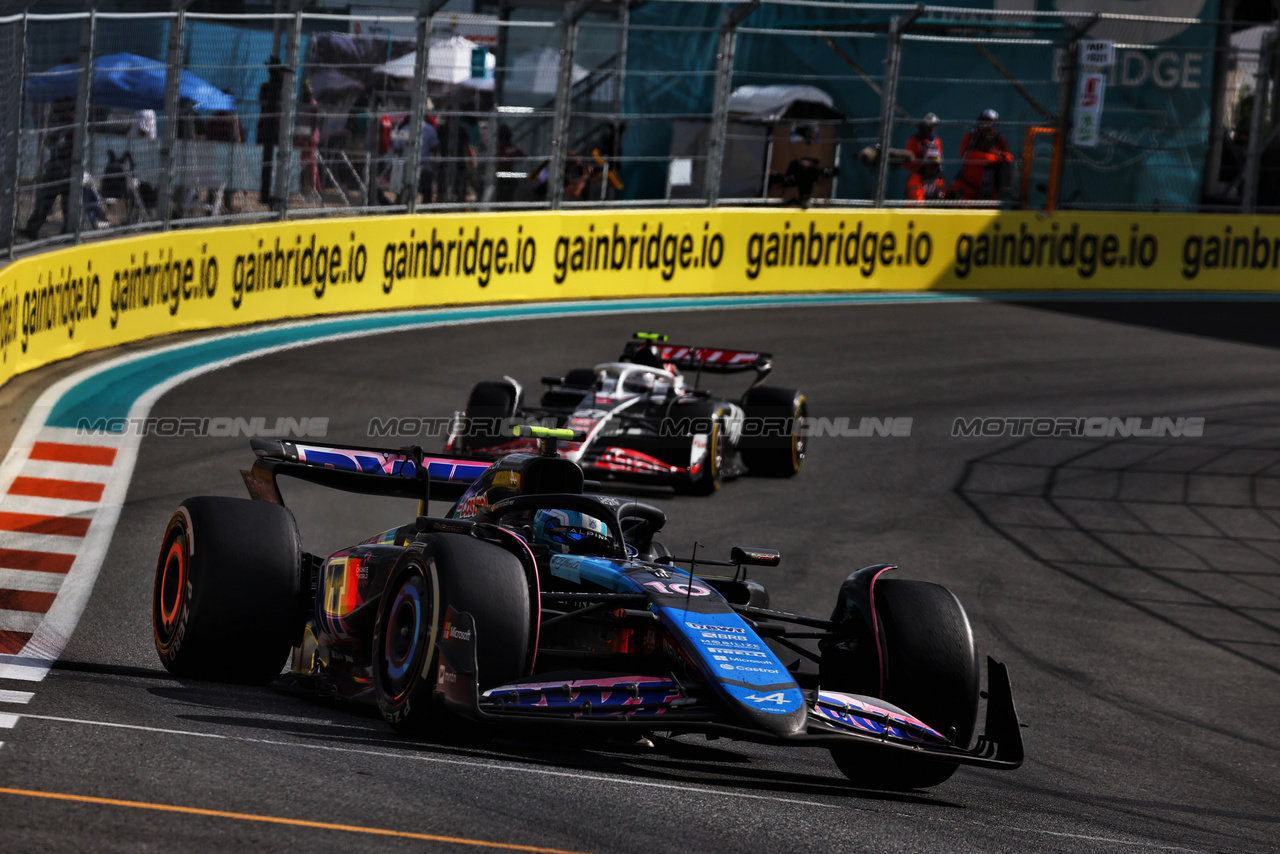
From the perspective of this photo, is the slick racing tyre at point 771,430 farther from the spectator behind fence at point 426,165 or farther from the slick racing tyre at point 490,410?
the spectator behind fence at point 426,165

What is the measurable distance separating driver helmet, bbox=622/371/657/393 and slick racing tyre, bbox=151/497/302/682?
217 inches

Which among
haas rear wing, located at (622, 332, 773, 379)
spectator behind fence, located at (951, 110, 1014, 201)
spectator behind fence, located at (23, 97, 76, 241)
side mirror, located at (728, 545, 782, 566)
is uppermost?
spectator behind fence, located at (951, 110, 1014, 201)

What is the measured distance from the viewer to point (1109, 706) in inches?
320

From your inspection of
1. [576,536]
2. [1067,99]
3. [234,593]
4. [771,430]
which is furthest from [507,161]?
[576,536]

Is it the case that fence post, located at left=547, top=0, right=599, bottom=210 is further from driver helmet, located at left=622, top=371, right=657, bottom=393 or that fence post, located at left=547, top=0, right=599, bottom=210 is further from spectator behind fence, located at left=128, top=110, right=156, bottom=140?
driver helmet, located at left=622, top=371, right=657, bottom=393

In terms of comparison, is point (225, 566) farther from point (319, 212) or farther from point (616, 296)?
point (616, 296)

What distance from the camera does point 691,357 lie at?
12781mm

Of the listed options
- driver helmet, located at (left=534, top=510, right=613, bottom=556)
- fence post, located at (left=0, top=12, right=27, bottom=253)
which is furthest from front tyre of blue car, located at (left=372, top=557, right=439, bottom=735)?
fence post, located at (left=0, top=12, right=27, bottom=253)

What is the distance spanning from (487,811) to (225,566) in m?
2.27

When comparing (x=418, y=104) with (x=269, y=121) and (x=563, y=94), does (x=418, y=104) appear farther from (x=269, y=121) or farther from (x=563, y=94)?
(x=269, y=121)

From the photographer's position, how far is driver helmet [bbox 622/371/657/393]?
39.4ft

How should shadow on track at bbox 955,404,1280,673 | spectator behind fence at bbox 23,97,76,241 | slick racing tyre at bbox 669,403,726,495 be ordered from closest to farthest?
shadow on track at bbox 955,404,1280,673
slick racing tyre at bbox 669,403,726,495
spectator behind fence at bbox 23,97,76,241

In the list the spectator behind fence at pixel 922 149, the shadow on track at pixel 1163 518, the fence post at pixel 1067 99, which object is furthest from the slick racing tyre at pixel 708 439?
the fence post at pixel 1067 99

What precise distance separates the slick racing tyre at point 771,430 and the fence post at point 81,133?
19.0 ft
